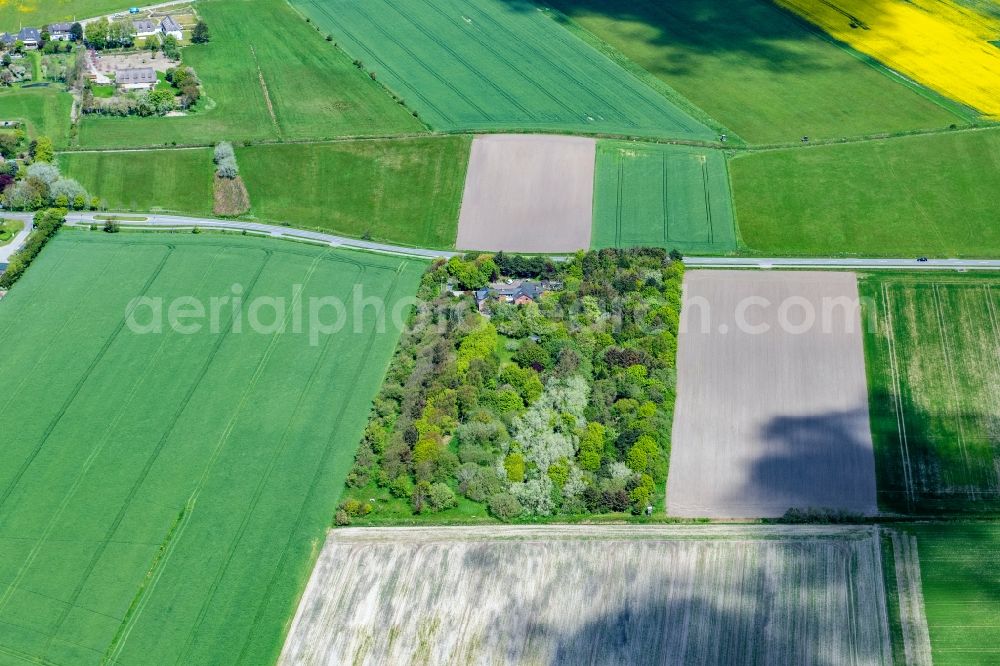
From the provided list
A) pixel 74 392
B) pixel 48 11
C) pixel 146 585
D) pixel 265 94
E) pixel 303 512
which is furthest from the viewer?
pixel 48 11

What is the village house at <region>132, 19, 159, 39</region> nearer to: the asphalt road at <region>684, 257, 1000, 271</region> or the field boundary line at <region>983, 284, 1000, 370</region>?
the asphalt road at <region>684, 257, 1000, 271</region>

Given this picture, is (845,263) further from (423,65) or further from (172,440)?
(172,440)

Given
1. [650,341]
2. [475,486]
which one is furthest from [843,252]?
[475,486]

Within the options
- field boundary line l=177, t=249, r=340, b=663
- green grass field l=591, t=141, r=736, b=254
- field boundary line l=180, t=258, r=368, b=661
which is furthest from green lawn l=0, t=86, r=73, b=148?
green grass field l=591, t=141, r=736, b=254

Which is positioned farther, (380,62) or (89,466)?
(380,62)

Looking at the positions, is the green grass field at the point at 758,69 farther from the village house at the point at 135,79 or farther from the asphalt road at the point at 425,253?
the village house at the point at 135,79

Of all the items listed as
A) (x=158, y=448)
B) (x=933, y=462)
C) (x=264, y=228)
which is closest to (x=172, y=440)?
(x=158, y=448)
